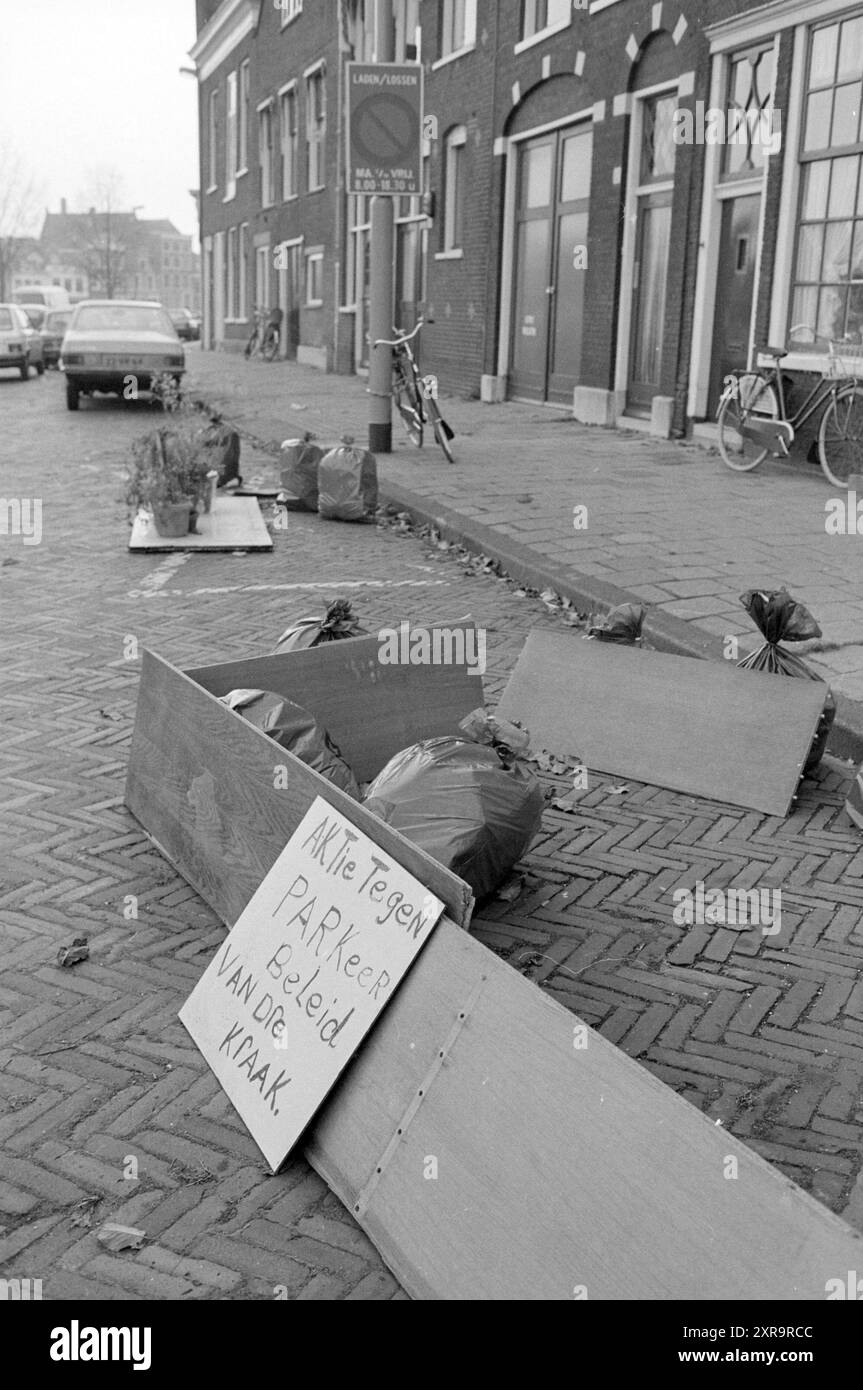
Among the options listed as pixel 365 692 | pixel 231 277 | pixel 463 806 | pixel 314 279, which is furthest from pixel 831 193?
pixel 231 277

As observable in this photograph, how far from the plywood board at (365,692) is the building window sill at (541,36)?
13.7 m

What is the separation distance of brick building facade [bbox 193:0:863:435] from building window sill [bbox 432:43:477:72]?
→ 0.18ft

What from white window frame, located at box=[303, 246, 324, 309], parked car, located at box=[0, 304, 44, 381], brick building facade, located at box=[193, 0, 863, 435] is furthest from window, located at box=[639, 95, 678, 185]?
parked car, located at box=[0, 304, 44, 381]

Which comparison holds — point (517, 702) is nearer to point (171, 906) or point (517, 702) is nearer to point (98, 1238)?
point (171, 906)

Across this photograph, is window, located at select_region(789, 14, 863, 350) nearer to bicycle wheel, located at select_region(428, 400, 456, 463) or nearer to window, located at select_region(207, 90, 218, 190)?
bicycle wheel, located at select_region(428, 400, 456, 463)

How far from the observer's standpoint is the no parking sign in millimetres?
11969

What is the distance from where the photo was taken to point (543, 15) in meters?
16.9

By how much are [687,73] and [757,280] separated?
8.17ft

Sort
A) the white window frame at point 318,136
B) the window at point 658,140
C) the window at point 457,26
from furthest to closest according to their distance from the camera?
the white window frame at point 318,136 < the window at point 457,26 < the window at point 658,140

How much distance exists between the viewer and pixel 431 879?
2.60 m

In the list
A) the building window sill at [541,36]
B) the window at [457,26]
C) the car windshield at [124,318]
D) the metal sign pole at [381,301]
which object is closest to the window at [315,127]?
the window at [457,26]

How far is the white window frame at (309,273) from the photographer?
1095 inches

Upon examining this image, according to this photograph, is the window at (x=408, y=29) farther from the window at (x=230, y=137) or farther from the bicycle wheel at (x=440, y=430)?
the window at (x=230, y=137)

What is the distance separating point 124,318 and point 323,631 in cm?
1704
